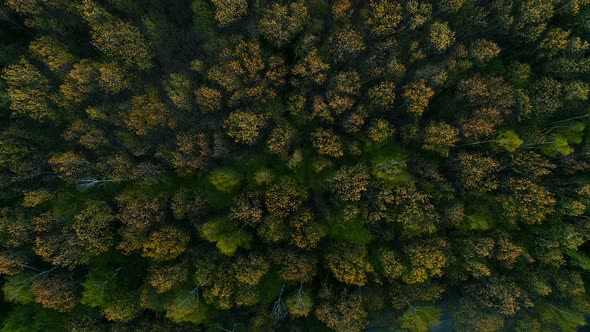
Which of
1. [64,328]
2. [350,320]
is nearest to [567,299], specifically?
[350,320]

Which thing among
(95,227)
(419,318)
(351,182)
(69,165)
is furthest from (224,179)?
(419,318)

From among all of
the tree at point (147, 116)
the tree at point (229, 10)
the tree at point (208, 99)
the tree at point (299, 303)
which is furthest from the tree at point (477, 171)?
the tree at point (147, 116)

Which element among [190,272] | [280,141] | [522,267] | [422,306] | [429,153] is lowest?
[190,272]

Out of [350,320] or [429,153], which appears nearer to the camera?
Result: [350,320]

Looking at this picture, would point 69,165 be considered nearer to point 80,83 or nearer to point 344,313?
point 80,83

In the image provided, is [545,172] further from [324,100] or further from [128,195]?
[128,195]

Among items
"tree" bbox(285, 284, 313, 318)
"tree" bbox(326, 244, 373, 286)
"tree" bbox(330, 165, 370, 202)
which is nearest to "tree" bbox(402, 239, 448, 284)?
"tree" bbox(326, 244, 373, 286)

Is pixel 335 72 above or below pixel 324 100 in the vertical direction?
above
